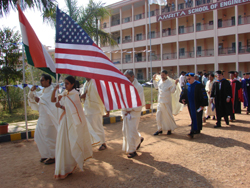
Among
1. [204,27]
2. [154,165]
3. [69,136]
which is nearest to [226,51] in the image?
[204,27]

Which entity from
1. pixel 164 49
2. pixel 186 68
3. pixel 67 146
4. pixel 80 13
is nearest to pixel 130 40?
pixel 164 49

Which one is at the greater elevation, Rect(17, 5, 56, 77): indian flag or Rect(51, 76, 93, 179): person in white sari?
Rect(17, 5, 56, 77): indian flag

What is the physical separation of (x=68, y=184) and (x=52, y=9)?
28.8 ft

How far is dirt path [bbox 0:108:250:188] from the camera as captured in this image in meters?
3.69

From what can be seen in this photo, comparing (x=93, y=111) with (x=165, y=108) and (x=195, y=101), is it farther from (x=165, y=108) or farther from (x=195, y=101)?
(x=195, y=101)

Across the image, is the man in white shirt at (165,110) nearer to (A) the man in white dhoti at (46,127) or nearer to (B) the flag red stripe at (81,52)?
(B) the flag red stripe at (81,52)

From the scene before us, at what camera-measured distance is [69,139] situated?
3.95m

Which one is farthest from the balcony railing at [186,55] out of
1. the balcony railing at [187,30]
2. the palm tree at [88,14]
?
Answer: the palm tree at [88,14]

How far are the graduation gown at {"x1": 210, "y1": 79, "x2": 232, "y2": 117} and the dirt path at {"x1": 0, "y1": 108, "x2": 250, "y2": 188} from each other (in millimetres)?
1553

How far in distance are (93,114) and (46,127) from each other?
1.31 m

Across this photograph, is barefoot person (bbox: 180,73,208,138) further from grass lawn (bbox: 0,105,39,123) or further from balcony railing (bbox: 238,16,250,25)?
balcony railing (bbox: 238,16,250,25)

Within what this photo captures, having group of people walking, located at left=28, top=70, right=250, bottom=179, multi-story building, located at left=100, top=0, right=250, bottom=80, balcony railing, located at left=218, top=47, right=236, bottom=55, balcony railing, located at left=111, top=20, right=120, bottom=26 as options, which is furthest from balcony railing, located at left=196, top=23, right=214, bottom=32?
group of people walking, located at left=28, top=70, right=250, bottom=179

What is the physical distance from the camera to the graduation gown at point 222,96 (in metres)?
7.97

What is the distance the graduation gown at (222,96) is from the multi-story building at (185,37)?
61.4ft
